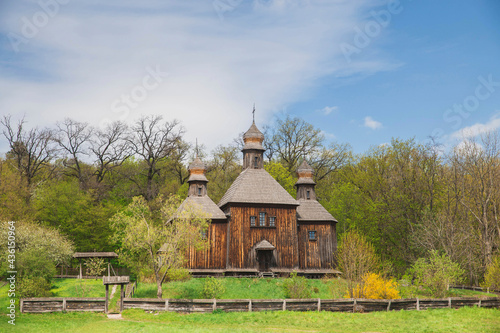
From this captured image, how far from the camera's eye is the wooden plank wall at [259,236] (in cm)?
3341

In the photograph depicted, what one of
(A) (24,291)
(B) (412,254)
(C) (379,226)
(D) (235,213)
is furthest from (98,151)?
(B) (412,254)

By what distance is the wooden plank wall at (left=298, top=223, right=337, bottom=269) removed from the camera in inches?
1406

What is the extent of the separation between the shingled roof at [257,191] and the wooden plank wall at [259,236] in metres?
0.59

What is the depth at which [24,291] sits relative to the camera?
2372cm

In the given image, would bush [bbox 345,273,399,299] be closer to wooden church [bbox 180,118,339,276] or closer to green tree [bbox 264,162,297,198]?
wooden church [bbox 180,118,339,276]

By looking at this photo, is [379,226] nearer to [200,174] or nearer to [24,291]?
[200,174]

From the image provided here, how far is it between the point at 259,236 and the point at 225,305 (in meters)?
12.1

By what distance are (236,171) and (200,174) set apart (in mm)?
16767

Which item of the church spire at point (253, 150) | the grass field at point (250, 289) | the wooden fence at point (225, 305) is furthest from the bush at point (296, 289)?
the church spire at point (253, 150)

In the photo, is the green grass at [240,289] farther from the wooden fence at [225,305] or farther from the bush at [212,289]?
the wooden fence at [225,305]

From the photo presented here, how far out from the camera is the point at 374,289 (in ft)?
81.4

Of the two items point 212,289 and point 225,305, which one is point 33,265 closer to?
point 212,289

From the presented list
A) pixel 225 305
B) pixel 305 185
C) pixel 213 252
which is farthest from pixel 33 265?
pixel 305 185

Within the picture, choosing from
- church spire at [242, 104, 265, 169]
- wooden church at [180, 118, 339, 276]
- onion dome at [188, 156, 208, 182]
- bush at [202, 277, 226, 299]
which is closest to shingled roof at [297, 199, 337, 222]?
wooden church at [180, 118, 339, 276]
